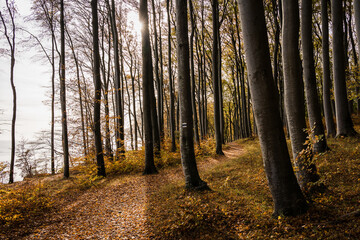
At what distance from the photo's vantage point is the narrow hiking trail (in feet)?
13.6

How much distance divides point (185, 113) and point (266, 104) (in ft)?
9.76

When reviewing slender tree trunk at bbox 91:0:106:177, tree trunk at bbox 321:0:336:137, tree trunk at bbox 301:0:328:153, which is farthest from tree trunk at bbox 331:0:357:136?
slender tree trunk at bbox 91:0:106:177

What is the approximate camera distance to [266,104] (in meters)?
2.88

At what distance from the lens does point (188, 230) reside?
354 cm

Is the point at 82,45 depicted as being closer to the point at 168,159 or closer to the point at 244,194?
the point at 168,159

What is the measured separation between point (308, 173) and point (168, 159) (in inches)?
309

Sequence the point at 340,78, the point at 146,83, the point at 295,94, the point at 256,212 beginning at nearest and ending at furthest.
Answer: the point at 256,212, the point at 295,94, the point at 340,78, the point at 146,83

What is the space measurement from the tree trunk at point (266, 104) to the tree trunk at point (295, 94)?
2.98 feet

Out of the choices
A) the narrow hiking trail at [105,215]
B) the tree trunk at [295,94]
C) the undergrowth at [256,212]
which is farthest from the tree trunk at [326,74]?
the narrow hiking trail at [105,215]

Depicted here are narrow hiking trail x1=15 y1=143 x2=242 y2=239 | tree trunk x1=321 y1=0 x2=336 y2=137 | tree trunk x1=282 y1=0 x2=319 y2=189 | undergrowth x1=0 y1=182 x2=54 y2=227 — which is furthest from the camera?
tree trunk x1=321 y1=0 x2=336 y2=137

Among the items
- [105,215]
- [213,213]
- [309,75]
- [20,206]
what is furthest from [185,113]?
[20,206]

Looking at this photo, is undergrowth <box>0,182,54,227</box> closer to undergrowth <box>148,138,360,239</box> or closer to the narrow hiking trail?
the narrow hiking trail

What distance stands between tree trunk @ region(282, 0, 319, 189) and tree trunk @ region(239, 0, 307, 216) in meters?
0.91

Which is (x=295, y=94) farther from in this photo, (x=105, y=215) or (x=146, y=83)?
(x=146, y=83)
